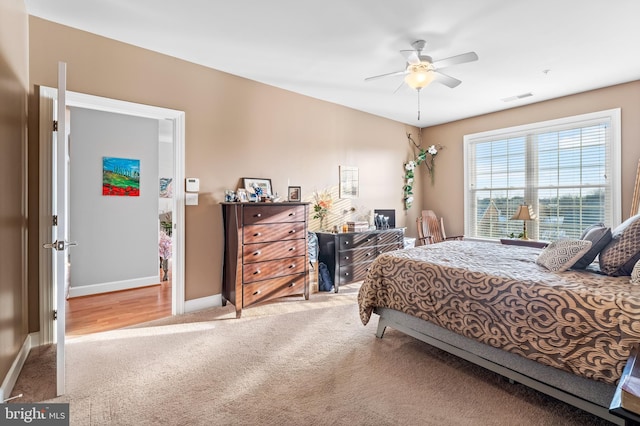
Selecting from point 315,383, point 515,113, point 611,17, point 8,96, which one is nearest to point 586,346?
point 315,383

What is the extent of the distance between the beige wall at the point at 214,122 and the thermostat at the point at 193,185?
7 cm

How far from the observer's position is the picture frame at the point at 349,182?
191 inches

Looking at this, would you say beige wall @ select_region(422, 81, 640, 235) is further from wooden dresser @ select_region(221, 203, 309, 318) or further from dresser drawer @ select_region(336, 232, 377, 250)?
wooden dresser @ select_region(221, 203, 309, 318)

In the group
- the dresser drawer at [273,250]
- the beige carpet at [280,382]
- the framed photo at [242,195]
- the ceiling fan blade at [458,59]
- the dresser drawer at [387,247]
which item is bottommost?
the beige carpet at [280,382]

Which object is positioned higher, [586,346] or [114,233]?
[114,233]

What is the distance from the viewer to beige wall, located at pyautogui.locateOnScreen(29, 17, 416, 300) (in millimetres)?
2723

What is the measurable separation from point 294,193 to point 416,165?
9.67 ft

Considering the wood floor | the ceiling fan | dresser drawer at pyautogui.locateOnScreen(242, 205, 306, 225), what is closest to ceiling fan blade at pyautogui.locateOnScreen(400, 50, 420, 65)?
the ceiling fan

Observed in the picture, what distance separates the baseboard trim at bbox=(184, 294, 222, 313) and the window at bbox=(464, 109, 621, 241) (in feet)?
14.4

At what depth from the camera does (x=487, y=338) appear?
1.90 m

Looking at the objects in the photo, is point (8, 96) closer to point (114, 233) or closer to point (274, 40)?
point (274, 40)

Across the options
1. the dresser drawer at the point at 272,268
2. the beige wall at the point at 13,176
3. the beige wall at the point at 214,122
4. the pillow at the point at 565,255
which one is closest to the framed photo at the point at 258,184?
the beige wall at the point at 214,122

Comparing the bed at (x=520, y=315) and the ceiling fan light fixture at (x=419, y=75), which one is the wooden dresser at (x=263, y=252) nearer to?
the bed at (x=520, y=315)

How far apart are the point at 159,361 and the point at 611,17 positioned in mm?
4474
